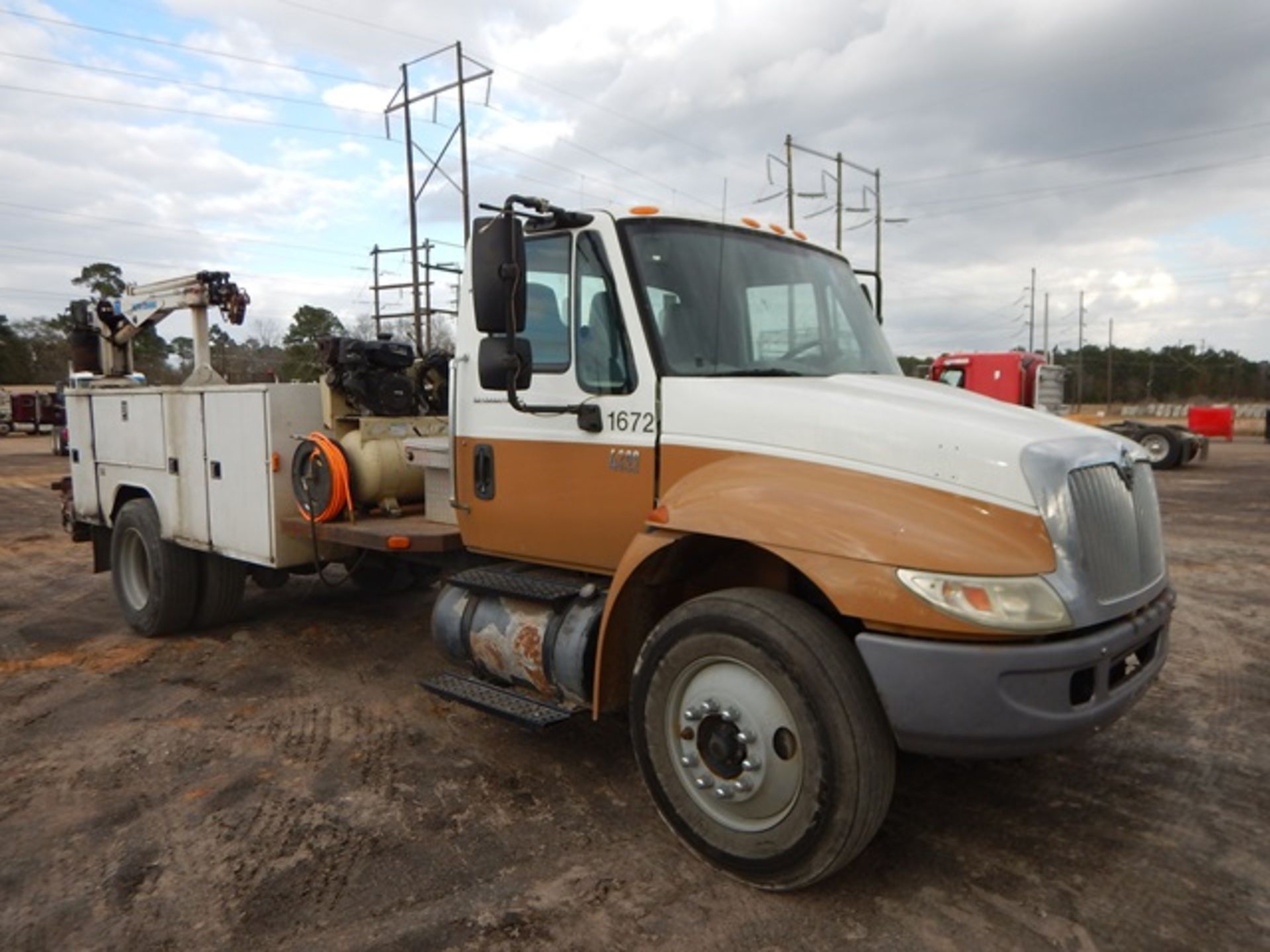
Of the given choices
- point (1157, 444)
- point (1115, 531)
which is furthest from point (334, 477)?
point (1157, 444)

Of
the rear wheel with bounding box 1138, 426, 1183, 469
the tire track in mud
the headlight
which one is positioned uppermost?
the headlight

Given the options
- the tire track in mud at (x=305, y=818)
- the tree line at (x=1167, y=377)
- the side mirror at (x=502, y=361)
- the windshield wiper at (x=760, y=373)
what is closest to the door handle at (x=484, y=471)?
the side mirror at (x=502, y=361)

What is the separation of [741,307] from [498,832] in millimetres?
2455

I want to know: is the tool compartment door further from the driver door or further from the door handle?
the driver door

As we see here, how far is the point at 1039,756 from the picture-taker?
4121mm

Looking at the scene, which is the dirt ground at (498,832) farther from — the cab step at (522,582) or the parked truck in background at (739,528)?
the cab step at (522,582)

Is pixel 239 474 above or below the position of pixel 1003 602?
above

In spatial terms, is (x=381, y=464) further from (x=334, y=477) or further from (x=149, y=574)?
(x=149, y=574)

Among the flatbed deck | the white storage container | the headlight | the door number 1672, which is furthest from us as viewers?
the white storage container

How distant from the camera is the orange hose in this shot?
16.5ft

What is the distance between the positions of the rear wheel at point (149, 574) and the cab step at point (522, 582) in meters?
3.02

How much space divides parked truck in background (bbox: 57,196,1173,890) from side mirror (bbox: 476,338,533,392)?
0.04ft

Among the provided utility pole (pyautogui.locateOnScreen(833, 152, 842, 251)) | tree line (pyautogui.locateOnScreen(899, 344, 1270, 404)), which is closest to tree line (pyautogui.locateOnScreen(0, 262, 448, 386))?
utility pole (pyautogui.locateOnScreen(833, 152, 842, 251))

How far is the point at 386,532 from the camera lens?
474cm
